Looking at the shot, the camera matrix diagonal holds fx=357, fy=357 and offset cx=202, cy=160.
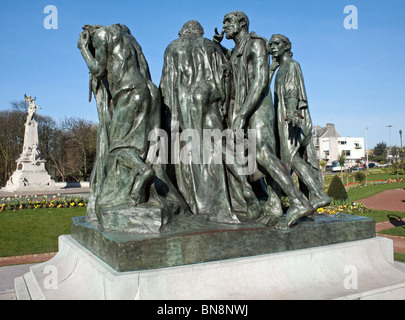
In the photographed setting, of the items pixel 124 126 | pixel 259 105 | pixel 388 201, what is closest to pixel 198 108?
pixel 259 105

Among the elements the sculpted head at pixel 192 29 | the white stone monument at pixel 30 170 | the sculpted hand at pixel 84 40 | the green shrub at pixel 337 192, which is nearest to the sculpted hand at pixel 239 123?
the sculpted head at pixel 192 29

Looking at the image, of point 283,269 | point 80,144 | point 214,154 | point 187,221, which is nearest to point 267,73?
point 214,154

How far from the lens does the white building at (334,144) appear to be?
218ft

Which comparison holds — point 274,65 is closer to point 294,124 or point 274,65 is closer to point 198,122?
point 294,124

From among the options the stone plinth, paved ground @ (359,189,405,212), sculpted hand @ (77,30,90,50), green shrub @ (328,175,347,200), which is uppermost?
sculpted hand @ (77,30,90,50)

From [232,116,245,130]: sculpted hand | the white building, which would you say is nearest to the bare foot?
[232,116,245,130]: sculpted hand

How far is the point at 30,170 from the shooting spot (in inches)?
1116

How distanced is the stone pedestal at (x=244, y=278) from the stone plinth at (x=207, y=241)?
11 cm

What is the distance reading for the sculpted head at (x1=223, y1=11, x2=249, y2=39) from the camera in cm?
532

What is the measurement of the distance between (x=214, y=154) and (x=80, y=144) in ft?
129

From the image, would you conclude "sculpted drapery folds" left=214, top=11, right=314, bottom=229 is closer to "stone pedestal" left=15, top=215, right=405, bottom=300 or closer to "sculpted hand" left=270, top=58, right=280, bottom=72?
"stone pedestal" left=15, top=215, right=405, bottom=300

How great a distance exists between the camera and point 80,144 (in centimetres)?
4159

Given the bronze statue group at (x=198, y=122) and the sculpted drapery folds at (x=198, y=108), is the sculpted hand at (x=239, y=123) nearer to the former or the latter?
the bronze statue group at (x=198, y=122)

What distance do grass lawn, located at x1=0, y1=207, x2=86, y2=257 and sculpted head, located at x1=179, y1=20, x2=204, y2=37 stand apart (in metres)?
6.61
